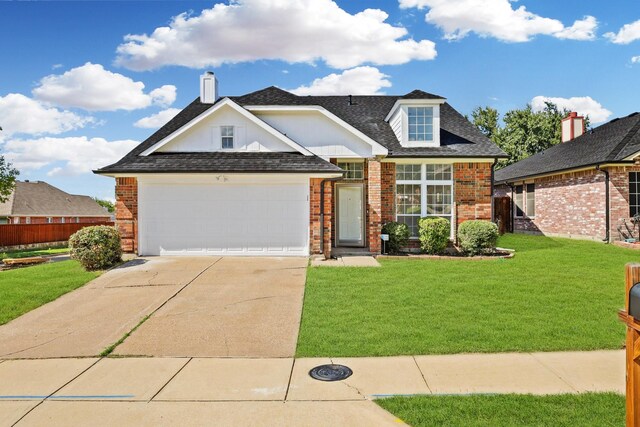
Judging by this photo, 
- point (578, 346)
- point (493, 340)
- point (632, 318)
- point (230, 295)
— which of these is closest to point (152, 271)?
point (230, 295)

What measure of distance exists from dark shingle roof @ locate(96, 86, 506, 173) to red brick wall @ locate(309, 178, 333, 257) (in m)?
0.91

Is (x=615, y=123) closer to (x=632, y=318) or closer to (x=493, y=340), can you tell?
(x=493, y=340)

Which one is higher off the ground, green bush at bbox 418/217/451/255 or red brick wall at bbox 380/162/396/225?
red brick wall at bbox 380/162/396/225

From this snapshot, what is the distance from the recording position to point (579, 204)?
18953 millimetres

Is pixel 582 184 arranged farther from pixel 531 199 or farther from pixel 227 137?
pixel 227 137

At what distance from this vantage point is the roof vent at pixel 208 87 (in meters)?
18.8

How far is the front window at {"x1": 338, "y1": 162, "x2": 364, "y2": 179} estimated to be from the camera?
15938 millimetres

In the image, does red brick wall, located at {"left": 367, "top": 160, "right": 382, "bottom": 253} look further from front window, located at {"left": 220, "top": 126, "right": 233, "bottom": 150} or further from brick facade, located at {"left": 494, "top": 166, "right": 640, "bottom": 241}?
brick facade, located at {"left": 494, "top": 166, "right": 640, "bottom": 241}

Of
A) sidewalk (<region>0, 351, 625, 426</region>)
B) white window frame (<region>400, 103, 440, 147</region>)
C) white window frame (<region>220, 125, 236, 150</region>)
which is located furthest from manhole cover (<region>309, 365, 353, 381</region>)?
white window frame (<region>400, 103, 440, 147</region>)

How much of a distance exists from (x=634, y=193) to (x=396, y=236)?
10.5 metres

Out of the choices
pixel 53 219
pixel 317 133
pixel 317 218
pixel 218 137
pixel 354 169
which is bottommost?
pixel 53 219

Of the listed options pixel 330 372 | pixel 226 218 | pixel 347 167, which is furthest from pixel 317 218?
pixel 330 372

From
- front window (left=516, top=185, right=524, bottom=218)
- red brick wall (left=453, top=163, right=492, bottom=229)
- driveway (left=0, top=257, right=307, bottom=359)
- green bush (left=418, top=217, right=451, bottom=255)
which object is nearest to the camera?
driveway (left=0, top=257, right=307, bottom=359)

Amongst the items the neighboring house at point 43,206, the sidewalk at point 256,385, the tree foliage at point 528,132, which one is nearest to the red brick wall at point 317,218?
the sidewalk at point 256,385
